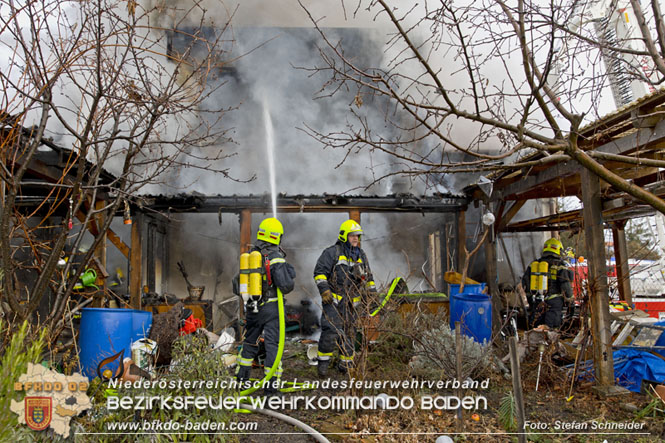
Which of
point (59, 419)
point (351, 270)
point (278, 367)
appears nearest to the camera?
point (59, 419)

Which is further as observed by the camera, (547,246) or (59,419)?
(547,246)

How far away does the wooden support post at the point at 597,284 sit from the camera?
17.9 feet

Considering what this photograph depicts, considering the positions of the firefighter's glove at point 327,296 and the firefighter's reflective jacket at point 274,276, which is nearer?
the firefighter's reflective jacket at point 274,276

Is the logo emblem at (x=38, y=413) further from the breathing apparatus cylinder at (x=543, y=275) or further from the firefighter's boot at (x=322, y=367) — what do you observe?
the breathing apparatus cylinder at (x=543, y=275)

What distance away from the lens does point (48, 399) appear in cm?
251

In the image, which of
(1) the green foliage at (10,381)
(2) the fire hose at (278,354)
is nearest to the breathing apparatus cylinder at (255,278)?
(2) the fire hose at (278,354)

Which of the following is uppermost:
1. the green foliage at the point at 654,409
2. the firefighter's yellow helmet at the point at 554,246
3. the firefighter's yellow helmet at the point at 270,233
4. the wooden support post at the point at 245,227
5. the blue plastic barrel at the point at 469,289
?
the wooden support post at the point at 245,227

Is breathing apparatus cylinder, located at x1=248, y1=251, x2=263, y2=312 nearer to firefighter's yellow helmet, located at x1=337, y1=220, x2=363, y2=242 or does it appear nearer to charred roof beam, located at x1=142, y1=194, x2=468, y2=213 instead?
firefighter's yellow helmet, located at x1=337, y1=220, x2=363, y2=242

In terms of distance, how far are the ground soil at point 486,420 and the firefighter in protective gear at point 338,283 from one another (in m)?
0.76

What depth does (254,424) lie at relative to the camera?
406 centimetres

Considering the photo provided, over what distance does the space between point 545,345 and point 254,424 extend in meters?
3.90

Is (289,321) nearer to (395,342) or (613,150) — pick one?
(395,342)

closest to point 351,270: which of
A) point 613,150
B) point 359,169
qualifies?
point 613,150

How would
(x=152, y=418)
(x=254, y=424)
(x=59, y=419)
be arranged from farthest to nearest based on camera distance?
(x=254, y=424)
(x=152, y=418)
(x=59, y=419)
